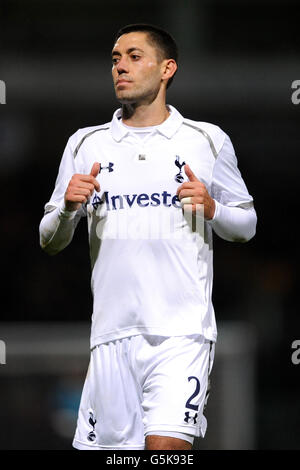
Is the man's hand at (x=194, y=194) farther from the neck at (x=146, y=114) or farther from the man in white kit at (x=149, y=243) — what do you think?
the neck at (x=146, y=114)

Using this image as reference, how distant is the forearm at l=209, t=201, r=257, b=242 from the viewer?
4508 mm

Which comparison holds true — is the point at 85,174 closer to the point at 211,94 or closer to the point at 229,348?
the point at 229,348

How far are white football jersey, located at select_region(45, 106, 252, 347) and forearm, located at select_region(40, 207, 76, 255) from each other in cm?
6

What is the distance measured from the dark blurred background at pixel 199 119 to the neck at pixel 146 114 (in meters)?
3.24

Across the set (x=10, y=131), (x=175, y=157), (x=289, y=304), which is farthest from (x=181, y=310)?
(x=10, y=131)

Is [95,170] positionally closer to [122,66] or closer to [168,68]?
[122,66]

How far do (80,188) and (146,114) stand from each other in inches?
22.9

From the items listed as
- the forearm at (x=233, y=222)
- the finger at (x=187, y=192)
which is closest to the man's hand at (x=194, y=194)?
the finger at (x=187, y=192)

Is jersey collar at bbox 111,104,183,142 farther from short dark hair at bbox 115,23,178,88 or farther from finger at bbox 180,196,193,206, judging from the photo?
finger at bbox 180,196,193,206

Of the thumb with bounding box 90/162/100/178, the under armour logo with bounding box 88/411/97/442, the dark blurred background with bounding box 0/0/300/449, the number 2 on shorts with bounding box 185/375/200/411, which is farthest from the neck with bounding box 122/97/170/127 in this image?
the dark blurred background with bounding box 0/0/300/449

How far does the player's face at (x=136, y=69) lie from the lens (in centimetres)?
460

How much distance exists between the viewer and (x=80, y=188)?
14.3 feet

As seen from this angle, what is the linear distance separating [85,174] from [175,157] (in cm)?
40
